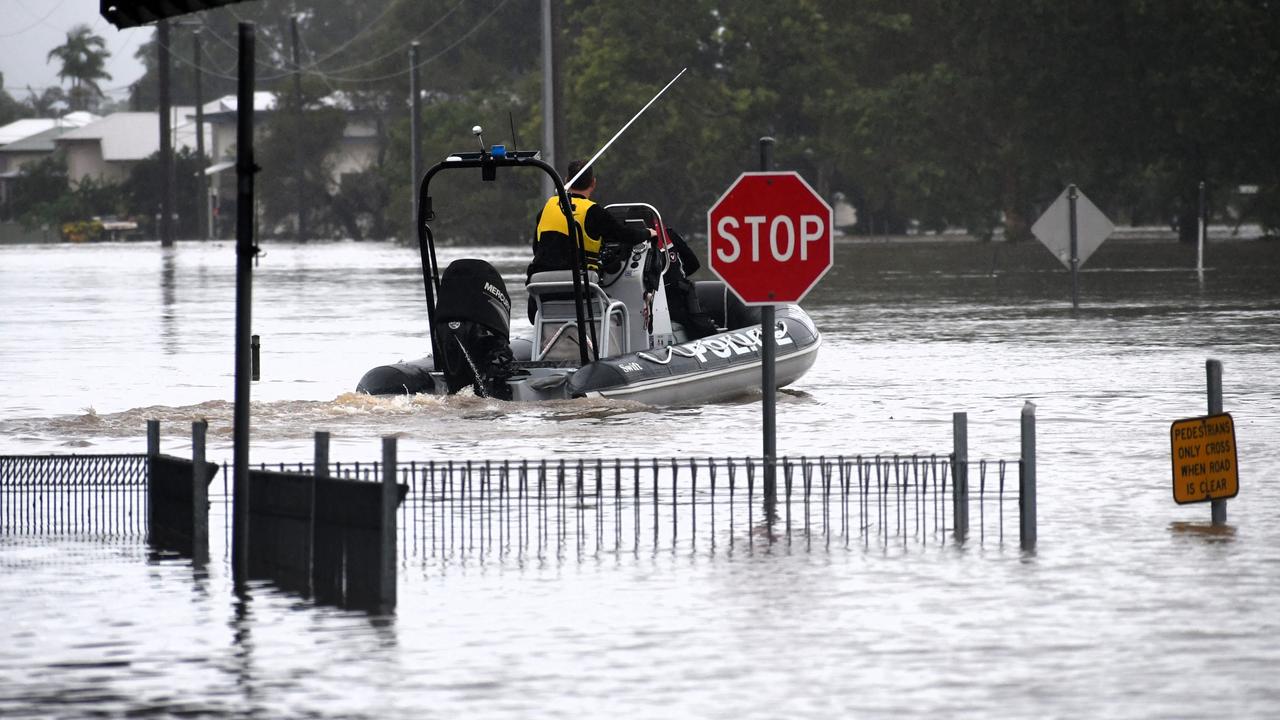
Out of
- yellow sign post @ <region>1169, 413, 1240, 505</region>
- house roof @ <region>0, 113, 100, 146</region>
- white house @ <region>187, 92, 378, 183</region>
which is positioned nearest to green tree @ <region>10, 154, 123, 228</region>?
white house @ <region>187, 92, 378, 183</region>

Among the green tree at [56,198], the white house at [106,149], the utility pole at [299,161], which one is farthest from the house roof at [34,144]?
the utility pole at [299,161]

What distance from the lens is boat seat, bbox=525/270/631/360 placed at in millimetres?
20234

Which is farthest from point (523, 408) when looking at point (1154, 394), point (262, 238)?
point (262, 238)

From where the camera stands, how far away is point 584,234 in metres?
20.3

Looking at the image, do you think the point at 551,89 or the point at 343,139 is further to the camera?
the point at 343,139

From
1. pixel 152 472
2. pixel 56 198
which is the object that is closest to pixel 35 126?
pixel 56 198

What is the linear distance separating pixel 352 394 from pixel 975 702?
474 inches

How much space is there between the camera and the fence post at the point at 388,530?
957 cm

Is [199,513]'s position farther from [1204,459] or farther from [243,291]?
[1204,459]

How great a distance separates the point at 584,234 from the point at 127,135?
132841mm

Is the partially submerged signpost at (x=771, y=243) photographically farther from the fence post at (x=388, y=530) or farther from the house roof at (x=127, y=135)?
the house roof at (x=127, y=135)

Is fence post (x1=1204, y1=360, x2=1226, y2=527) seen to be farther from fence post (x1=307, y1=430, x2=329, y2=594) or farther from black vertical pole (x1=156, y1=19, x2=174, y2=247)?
black vertical pole (x1=156, y1=19, x2=174, y2=247)

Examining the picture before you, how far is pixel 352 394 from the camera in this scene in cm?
1952

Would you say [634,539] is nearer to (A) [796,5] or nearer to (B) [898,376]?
(B) [898,376]
